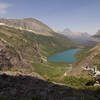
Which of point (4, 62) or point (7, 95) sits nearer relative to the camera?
point (7, 95)

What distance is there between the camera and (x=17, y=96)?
2316 centimetres

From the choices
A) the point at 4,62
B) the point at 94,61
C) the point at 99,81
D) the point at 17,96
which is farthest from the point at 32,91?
the point at 4,62

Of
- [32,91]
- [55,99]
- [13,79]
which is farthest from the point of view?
[13,79]

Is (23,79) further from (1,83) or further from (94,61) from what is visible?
(94,61)

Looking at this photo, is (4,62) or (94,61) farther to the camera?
(4,62)

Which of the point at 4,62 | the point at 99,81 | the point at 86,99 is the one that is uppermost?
the point at 86,99

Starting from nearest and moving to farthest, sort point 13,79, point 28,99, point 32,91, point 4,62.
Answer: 1. point 28,99
2. point 32,91
3. point 13,79
4. point 4,62

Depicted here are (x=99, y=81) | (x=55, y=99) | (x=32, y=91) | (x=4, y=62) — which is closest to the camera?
(x=55, y=99)

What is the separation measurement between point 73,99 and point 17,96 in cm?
912

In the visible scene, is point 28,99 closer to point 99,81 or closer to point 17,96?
point 17,96

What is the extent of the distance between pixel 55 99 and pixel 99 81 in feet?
104

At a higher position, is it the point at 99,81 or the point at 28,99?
the point at 28,99

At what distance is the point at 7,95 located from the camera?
75.4 ft

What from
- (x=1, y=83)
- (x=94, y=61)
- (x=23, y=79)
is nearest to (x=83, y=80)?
(x=23, y=79)
